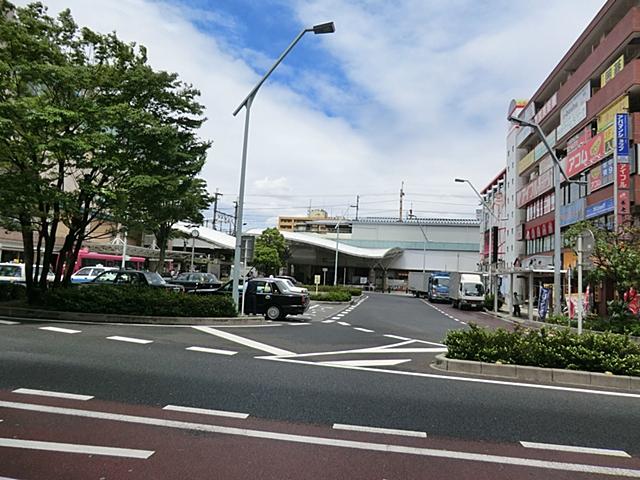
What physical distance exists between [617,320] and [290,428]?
1640cm

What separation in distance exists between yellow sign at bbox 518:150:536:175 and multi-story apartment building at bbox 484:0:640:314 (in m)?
0.10

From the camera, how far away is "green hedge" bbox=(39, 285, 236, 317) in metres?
15.7

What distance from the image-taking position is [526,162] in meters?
46.6

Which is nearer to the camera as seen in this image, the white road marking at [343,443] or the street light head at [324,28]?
the white road marking at [343,443]

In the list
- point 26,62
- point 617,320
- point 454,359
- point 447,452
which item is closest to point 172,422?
point 447,452

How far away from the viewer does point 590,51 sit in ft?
108

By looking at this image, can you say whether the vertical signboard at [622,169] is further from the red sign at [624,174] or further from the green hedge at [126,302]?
the green hedge at [126,302]

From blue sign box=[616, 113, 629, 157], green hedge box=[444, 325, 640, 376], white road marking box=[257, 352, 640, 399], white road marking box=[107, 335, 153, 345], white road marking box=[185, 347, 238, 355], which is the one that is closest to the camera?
white road marking box=[257, 352, 640, 399]

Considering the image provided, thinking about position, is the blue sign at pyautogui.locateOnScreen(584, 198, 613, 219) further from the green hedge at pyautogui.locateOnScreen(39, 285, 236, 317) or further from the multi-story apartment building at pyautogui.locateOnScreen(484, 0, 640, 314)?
the green hedge at pyautogui.locateOnScreen(39, 285, 236, 317)

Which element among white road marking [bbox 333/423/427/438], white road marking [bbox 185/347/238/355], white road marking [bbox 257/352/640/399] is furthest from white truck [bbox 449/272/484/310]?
white road marking [bbox 333/423/427/438]

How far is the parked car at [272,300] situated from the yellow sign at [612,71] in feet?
69.4

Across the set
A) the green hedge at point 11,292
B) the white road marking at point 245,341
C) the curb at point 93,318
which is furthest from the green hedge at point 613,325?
the green hedge at point 11,292

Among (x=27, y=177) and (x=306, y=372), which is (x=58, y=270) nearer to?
(x=27, y=177)

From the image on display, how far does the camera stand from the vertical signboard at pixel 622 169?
79.4 ft
